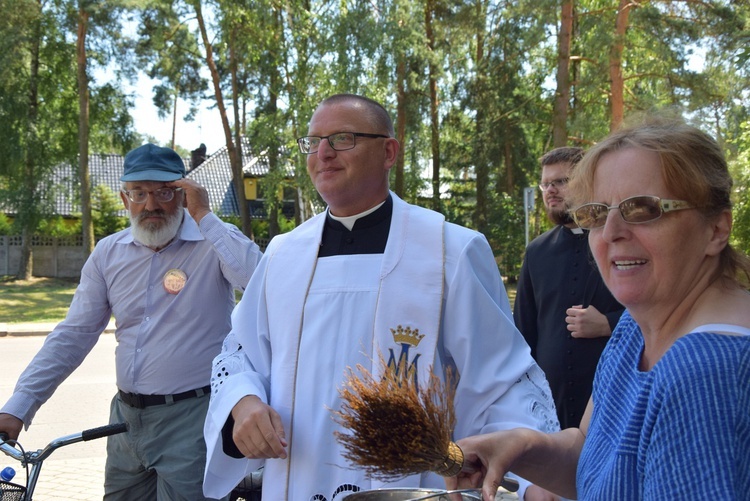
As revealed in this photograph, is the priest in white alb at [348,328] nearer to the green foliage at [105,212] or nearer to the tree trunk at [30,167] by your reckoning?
the tree trunk at [30,167]

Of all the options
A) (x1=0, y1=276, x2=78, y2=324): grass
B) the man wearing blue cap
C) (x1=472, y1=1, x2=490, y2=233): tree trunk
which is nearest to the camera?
the man wearing blue cap

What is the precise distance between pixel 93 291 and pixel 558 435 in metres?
2.85

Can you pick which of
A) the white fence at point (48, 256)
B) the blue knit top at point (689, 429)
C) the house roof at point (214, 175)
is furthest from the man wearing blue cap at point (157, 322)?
the house roof at point (214, 175)

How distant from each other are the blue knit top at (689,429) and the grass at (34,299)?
18932 millimetres

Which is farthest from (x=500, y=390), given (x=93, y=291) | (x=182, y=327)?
(x=93, y=291)

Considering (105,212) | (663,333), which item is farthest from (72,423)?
(105,212)

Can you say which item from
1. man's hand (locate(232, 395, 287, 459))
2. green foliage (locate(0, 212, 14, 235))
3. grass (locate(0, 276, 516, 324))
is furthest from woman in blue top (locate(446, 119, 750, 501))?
green foliage (locate(0, 212, 14, 235))

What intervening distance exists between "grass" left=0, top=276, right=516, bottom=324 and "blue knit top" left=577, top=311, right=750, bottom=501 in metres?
18.9

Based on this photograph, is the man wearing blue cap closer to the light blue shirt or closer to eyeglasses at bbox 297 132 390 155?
the light blue shirt

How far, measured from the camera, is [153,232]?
163 inches

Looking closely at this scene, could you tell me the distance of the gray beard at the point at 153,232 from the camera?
414 cm

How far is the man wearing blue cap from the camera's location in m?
3.80

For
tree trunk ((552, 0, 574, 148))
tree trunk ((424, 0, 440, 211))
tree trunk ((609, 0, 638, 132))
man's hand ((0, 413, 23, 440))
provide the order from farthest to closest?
1. tree trunk ((424, 0, 440, 211))
2. tree trunk ((552, 0, 574, 148))
3. tree trunk ((609, 0, 638, 132))
4. man's hand ((0, 413, 23, 440))

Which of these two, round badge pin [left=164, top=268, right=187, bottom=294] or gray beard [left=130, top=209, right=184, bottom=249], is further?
gray beard [left=130, top=209, right=184, bottom=249]
